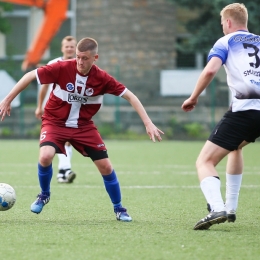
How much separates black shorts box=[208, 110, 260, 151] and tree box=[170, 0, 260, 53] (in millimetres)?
15468

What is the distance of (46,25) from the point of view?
2400 cm

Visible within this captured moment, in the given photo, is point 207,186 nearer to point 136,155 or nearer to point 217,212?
point 217,212

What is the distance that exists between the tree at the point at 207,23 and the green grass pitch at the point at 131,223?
957cm

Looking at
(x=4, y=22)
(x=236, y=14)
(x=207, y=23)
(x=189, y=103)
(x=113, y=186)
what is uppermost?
(x=236, y=14)

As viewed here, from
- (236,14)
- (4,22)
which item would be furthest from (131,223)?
(4,22)

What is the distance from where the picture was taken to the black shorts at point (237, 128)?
236 inches

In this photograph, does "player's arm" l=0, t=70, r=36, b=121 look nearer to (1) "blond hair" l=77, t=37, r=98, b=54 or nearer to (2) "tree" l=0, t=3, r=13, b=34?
(1) "blond hair" l=77, t=37, r=98, b=54

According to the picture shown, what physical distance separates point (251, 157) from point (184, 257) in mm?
10435

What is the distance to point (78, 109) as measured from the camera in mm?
6902

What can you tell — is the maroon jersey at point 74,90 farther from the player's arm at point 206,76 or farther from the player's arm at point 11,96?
the player's arm at point 206,76

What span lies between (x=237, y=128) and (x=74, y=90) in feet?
5.45

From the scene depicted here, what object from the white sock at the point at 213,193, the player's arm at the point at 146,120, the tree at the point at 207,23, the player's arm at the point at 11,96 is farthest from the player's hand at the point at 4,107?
the tree at the point at 207,23

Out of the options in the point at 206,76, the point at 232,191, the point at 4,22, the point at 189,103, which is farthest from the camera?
the point at 4,22

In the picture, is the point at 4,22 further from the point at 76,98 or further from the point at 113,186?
the point at 113,186
